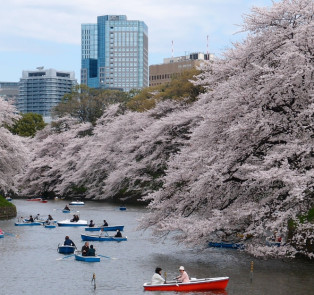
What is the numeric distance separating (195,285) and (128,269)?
6486 mm

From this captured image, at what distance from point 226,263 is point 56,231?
22.2 m

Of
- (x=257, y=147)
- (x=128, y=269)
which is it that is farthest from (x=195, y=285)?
(x=257, y=147)

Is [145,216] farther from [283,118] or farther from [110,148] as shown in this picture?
[110,148]

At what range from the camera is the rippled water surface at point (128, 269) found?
1177 inches

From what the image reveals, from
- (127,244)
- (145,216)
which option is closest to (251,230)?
(145,216)

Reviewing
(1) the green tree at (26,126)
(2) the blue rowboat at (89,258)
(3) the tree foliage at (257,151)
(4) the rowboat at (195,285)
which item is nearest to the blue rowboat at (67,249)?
(2) the blue rowboat at (89,258)

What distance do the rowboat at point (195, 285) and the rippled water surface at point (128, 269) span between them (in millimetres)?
309

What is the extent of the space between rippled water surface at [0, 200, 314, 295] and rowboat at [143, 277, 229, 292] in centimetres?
31

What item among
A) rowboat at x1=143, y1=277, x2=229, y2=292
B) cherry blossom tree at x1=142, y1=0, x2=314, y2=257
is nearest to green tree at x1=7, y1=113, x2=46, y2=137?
cherry blossom tree at x1=142, y1=0, x2=314, y2=257

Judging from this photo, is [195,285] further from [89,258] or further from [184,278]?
[89,258]

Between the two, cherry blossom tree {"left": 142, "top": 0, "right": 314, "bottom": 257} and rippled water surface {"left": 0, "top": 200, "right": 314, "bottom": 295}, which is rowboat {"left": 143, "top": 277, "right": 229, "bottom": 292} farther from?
cherry blossom tree {"left": 142, "top": 0, "right": 314, "bottom": 257}

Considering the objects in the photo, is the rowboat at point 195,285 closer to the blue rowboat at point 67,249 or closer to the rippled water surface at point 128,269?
the rippled water surface at point 128,269

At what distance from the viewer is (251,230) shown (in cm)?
3100

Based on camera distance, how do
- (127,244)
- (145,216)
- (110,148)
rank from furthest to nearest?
1. (110,148)
2. (127,244)
3. (145,216)
